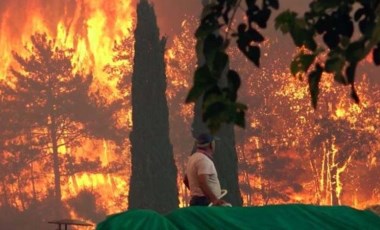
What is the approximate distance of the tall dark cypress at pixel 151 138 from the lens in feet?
123

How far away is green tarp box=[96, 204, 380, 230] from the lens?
7.32 meters

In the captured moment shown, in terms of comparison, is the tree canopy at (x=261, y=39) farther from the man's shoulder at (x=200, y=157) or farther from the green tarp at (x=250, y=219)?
the man's shoulder at (x=200, y=157)

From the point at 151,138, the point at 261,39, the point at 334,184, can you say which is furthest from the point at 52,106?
A: the point at 261,39

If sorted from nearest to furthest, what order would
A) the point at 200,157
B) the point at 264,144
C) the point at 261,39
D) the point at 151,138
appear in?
the point at 261,39, the point at 200,157, the point at 151,138, the point at 264,144

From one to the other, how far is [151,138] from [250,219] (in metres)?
30.9

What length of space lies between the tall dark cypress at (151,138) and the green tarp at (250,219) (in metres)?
29.0

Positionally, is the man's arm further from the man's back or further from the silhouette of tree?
the silhouette of tree

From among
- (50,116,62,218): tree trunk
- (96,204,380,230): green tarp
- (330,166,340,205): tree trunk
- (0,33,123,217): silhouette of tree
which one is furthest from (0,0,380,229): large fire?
(96,204,380,230): green tarp

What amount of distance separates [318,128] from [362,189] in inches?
244

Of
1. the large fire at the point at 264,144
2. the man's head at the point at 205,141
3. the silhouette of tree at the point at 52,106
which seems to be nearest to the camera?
the man's head at the point at 205,141

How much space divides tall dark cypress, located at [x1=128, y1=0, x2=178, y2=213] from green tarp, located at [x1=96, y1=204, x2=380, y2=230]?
2897 cm

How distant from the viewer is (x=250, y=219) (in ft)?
A: 25.3

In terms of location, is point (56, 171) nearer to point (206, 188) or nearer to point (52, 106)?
point (52, 106)

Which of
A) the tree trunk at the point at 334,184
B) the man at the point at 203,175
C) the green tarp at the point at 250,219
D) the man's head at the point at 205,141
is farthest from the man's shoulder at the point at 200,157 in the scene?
the tree trunk at the point at 334,184
